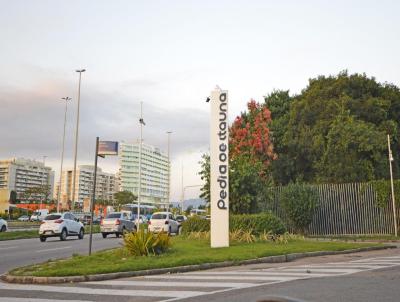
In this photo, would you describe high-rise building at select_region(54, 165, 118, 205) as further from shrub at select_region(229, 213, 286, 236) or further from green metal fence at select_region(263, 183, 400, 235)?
shrub at select_region(229, 213, 286, 236)

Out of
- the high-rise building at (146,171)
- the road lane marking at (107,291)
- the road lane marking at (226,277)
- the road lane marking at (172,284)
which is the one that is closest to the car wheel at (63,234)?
the road lane marking at (226,277)

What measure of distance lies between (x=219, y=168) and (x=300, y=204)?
33.7 ft

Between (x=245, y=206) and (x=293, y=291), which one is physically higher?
(x=245, y=206)

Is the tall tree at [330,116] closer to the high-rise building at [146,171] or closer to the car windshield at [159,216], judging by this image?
the car windshield at [159,216]

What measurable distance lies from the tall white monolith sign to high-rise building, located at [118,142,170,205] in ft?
108

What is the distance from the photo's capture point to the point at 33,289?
986cm

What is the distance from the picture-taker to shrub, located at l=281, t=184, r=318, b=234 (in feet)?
90.8

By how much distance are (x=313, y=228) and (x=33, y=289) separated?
21709 mm

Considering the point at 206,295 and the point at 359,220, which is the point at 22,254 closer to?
the point at 206,295

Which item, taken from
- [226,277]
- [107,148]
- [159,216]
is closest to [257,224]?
[107,148]

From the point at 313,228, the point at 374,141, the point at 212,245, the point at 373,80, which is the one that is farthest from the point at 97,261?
the point at 373,80

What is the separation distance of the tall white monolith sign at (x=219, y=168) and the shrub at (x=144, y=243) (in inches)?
151

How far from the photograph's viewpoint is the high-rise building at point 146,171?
60.5 meters

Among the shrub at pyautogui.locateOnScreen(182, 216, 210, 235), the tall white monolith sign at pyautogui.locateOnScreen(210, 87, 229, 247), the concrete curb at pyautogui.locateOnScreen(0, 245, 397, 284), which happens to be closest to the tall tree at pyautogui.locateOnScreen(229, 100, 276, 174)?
the shrub at pyautogui.locateOnScreen(182, 216, 210, 235)
